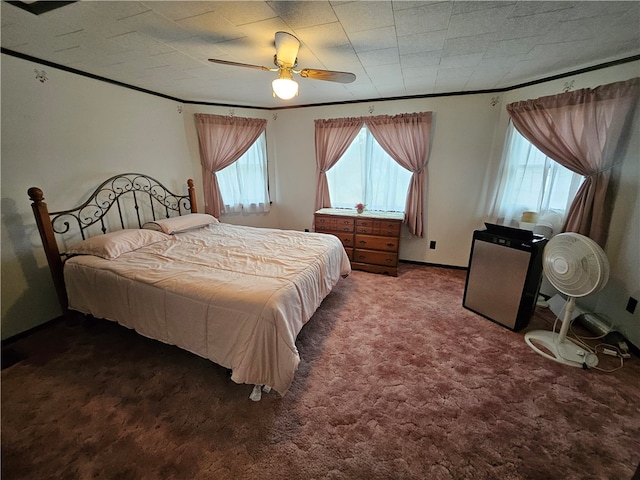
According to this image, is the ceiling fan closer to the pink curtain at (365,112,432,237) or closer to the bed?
the bed

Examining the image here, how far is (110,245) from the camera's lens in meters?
2.22

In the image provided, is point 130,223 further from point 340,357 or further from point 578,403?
point 578,403

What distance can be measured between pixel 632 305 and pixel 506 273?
3.08 ft

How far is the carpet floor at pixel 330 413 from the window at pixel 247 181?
7.99 ft

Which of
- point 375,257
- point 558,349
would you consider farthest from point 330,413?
point 375,257

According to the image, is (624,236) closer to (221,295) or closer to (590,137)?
(590,137)

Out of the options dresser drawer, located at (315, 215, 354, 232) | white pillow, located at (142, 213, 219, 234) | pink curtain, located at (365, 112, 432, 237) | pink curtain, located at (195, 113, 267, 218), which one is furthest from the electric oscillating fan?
pink curtain, located at (195, 113, 267, 218)

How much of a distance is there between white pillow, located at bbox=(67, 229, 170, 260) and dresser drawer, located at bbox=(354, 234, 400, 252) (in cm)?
256

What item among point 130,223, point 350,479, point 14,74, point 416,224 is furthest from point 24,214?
point 416,224

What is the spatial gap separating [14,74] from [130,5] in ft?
4.84

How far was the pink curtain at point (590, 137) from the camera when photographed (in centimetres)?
217

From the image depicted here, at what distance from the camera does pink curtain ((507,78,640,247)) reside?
2168 mm

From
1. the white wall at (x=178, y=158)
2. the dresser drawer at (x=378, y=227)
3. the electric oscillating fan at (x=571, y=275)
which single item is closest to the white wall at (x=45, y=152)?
the white wall at (x=178, y=158)

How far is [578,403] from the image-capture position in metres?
1.64
